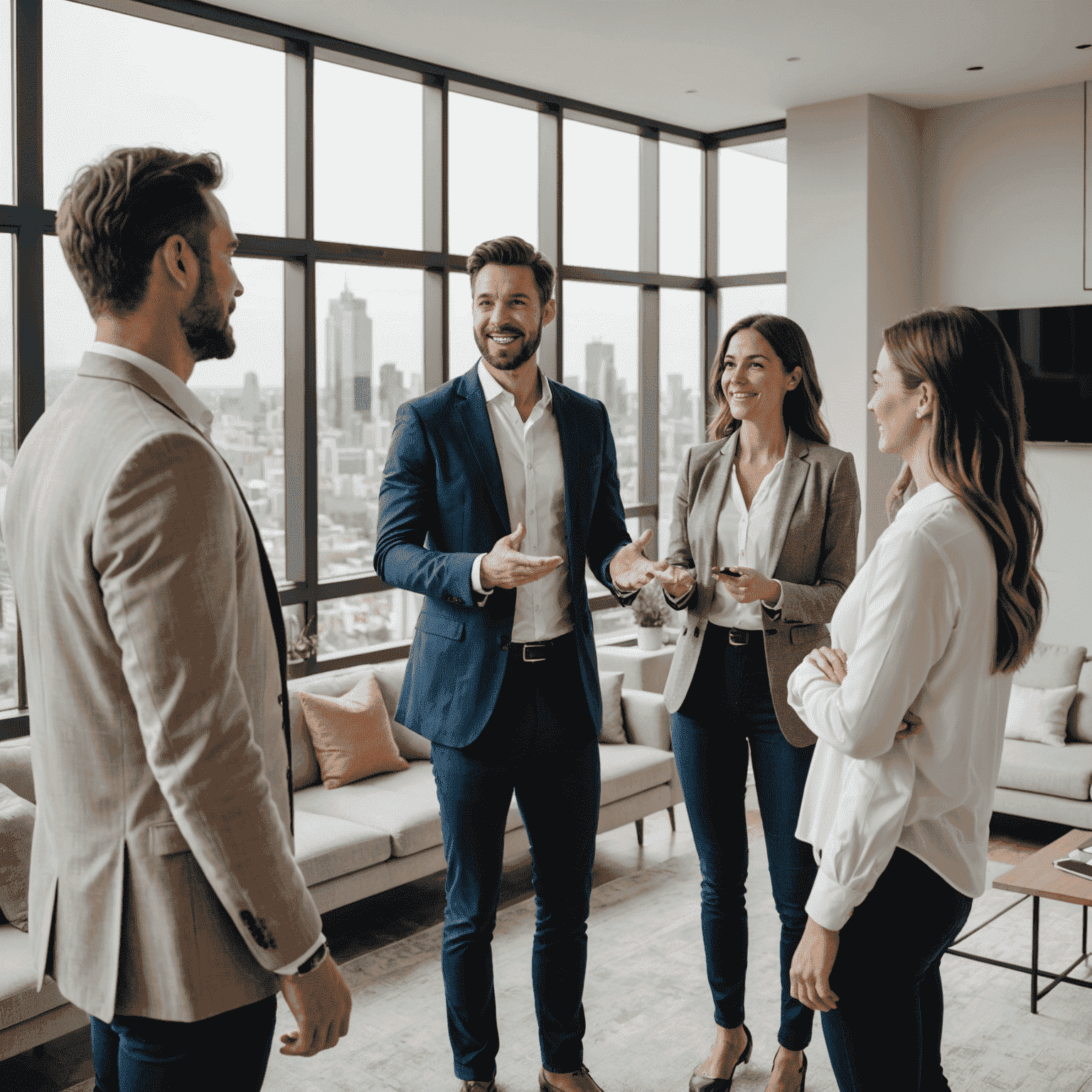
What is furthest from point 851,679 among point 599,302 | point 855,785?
point 599,302

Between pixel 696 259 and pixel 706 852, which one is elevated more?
pixel 696 259

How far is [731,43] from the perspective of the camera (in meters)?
4.59

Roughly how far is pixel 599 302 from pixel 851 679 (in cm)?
462

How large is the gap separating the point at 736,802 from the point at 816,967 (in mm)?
955

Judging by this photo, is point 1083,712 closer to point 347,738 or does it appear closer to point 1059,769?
point 1059,769

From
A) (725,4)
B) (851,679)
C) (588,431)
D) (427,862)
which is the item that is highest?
(725,4)

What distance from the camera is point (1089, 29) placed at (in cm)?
447

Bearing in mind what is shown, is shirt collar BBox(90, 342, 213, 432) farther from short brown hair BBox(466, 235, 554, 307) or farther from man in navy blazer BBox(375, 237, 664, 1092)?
short brown hair BBox(466, 235, 554, 307)

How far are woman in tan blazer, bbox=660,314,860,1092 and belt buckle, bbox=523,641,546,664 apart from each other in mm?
282

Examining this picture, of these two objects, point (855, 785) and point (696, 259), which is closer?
point (855, 785)

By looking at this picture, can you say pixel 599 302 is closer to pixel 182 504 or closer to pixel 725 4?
pixel 725 4

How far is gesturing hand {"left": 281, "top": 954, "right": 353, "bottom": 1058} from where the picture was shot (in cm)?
115

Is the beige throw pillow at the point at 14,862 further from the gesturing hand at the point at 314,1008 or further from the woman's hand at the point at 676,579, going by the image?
the gesturing hand at the point at 314,1008

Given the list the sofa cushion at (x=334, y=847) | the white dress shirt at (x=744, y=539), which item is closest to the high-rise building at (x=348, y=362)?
the sofa cushion at (x=334, y=847)
